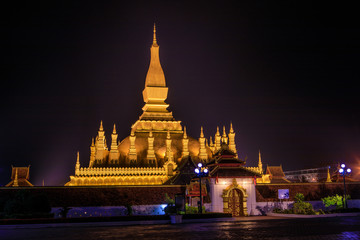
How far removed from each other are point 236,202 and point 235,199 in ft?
0.89

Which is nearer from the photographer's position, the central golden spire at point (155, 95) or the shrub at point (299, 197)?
the shrub at point (299, 197)

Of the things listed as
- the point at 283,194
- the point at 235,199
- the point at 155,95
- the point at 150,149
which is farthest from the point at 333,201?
the point at 155,95

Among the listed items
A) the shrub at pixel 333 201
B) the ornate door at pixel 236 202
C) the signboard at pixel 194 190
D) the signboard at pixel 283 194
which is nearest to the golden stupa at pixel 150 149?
the signboard at pixel 194 190

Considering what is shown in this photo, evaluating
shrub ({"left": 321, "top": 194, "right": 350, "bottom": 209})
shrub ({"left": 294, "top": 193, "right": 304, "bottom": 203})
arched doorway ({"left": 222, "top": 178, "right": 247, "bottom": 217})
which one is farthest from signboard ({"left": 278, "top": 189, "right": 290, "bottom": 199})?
arched doorway ({"left": 222, "top": 178, "right": 247, "bottom": 217})

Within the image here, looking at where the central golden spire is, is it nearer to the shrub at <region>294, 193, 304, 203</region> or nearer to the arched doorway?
the arched doorway

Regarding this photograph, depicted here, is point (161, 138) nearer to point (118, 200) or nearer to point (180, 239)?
point (118, 200)

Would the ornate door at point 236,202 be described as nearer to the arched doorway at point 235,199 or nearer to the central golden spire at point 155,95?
the arched doorway at point 235,199

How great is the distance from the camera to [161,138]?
172 feet

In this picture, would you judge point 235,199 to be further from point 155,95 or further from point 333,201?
point 155,95

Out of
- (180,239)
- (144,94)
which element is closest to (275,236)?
(180,239)

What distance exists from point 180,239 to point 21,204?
15.3 m

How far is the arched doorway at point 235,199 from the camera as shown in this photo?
33.8 m

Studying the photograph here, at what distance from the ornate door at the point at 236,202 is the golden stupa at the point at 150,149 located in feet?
38.2

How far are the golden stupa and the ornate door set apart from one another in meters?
11.6
